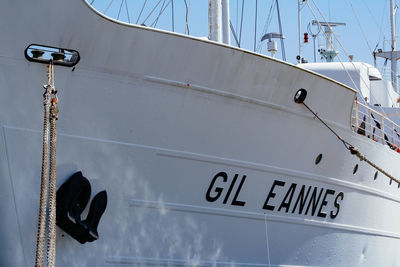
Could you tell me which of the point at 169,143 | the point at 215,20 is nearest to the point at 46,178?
the point at 169,143

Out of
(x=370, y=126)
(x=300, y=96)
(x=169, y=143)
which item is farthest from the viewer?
(x=370, y=126)

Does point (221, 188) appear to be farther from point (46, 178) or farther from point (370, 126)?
point (370, 126)

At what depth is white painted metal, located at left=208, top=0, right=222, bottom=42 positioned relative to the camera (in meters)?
8.03

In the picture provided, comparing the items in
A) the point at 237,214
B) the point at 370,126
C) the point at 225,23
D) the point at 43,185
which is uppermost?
the point at 225,23

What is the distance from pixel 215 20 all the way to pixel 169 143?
6.24 feet

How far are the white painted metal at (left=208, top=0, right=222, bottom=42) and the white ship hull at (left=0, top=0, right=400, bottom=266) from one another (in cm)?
101

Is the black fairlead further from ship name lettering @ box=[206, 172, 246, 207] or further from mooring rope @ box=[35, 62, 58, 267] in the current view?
ship name lettering @ box=[206, 172, 246, 207]

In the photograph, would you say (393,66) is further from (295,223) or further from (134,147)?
(134,147)

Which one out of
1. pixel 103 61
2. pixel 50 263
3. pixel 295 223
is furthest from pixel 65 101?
pixel 295 223

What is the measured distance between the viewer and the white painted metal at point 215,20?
26.3 ft

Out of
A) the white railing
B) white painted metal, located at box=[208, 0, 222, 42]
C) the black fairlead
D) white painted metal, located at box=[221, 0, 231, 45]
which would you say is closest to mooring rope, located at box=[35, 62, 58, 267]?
the black fairlead

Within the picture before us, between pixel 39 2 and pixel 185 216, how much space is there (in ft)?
8.61

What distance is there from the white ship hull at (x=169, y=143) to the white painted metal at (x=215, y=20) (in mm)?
1008

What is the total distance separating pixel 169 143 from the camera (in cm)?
688
